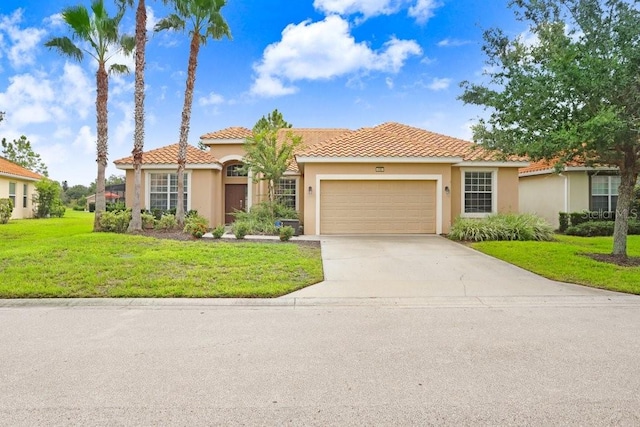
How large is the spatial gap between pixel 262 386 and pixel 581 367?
10.5ft

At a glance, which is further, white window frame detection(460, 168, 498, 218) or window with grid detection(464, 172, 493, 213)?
window with grid detection(464, 172, 493, 213)

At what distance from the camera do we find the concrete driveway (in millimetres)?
7086

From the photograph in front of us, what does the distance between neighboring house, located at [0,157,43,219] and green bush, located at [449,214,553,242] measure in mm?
25332

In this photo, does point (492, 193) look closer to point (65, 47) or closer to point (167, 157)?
point (167, 157)

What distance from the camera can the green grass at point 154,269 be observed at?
6.86 meters

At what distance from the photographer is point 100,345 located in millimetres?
4484

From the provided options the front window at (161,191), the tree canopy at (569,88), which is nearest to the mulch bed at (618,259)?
the tree canopy at (569,88)

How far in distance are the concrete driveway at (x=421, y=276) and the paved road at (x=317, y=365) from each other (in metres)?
0.90

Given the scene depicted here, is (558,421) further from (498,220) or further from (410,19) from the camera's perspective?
(410,19)

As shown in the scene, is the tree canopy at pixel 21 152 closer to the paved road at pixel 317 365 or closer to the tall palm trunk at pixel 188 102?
the tall palm trunk at pixel 188 102

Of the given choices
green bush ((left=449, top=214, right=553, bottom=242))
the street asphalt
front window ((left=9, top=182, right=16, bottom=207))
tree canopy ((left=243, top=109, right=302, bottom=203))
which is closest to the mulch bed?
the street asphalt

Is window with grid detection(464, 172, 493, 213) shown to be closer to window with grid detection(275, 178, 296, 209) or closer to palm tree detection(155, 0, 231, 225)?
window with grid detection(275, 178, 296, 209)

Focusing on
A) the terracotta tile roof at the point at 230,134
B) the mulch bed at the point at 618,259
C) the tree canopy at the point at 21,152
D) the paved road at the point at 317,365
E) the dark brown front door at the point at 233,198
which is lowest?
the paved road at the point at 317,365

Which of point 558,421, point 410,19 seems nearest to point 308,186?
point 410,19
